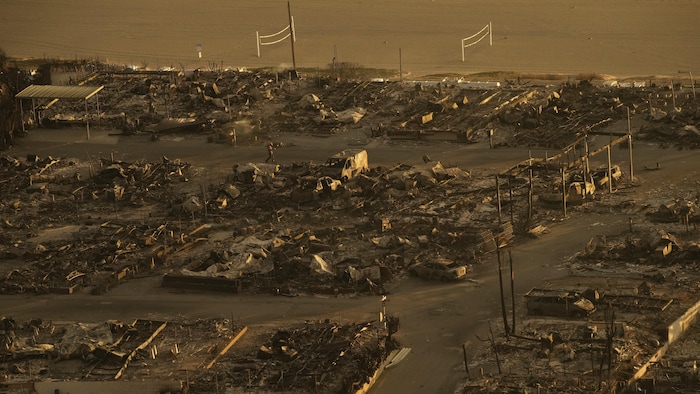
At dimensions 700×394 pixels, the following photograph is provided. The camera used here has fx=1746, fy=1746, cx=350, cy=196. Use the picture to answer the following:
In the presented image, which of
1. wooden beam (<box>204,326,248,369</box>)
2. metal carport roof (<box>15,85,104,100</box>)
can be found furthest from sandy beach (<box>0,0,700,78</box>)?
wooden beam (<box>204,326,248,369</box>)

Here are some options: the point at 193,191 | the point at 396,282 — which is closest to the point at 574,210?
the point at 396,282

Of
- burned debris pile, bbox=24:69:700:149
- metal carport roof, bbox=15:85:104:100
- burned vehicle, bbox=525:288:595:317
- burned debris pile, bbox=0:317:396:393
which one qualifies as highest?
metal carport roof, bbox=15:85:104:100

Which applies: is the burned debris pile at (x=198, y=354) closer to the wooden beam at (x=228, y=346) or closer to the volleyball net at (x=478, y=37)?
the wooden beam at (x=228, y=346)

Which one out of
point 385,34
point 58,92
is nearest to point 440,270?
point 58,92

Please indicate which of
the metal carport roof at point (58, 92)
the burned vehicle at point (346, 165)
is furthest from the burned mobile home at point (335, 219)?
the metal carport roof at point (58, 92)

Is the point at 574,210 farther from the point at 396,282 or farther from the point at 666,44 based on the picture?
the point at 666,44

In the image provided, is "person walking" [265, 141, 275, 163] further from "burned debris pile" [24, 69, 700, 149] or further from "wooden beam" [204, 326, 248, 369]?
"wooden beam" [204, 326, 248, 369]

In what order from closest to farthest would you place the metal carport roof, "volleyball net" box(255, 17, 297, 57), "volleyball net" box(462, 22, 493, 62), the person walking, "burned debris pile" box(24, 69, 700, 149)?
the person walking < "burned debris pile" box(24, 69, 700, 149) < the metal carport roof < "volleyball net" box(462, 22, 493, 62) < "volleyball net" box(255, 17, 297, 57)
